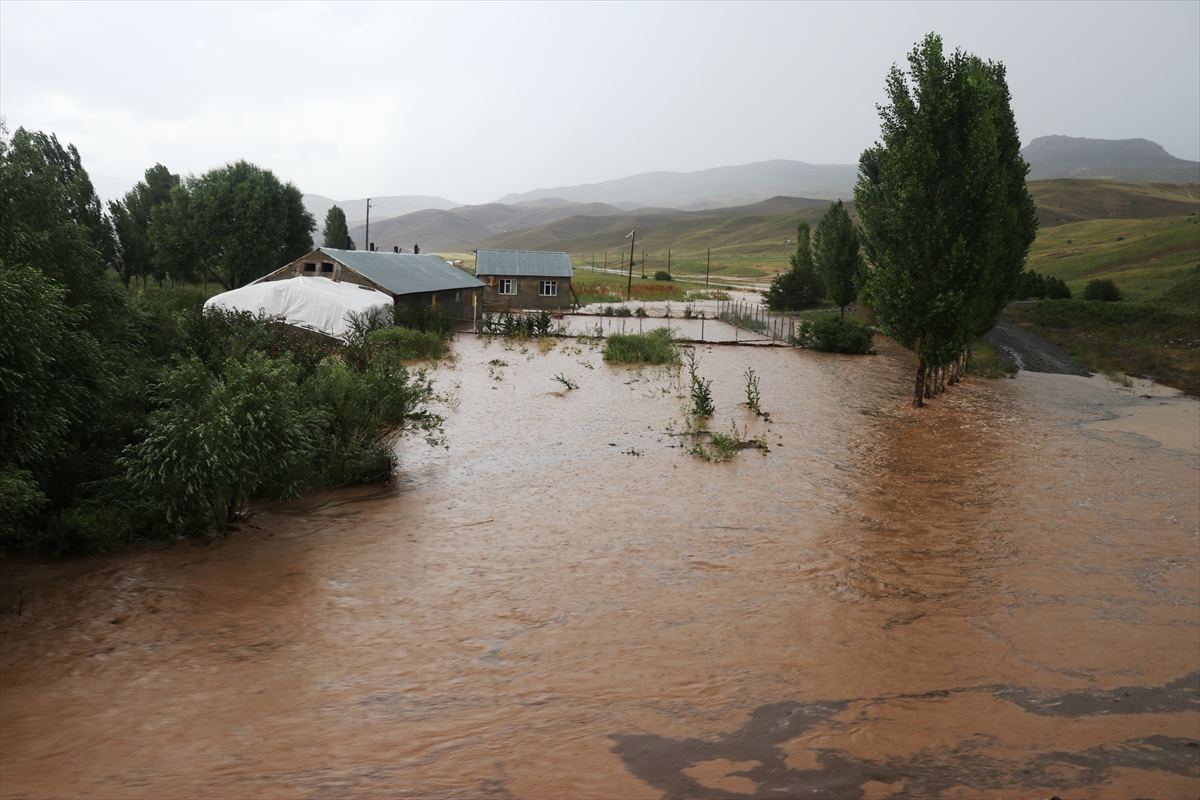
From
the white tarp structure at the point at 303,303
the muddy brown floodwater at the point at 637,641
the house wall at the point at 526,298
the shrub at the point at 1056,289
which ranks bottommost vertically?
the muddy brown floodwater at the point at 637,641

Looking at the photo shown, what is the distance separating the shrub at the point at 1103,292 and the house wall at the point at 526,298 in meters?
32.2

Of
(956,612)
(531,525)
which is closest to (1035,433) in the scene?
(956,612)

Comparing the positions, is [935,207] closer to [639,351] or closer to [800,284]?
[639,351]

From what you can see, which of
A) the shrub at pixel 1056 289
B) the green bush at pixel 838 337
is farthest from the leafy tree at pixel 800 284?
the green bush at pixel 838 337

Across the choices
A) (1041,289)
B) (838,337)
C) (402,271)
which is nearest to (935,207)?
(838,337)

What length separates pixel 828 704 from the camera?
7.43 meters

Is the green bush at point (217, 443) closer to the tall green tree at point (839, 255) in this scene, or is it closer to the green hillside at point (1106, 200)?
the tall green tree at point (839, 255)

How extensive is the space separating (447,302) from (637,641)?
36265mm

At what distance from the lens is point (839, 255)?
44.8 m

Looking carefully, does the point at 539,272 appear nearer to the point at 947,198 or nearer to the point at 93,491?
the point at 947,198

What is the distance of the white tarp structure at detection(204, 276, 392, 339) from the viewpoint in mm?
31000

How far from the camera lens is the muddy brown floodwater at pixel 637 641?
637cm

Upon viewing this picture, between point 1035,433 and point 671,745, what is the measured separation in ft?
57.6

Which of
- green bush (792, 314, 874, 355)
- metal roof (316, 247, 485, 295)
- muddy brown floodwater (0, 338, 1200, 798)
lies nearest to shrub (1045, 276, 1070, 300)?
green bush (792, 314, 874, 355)
